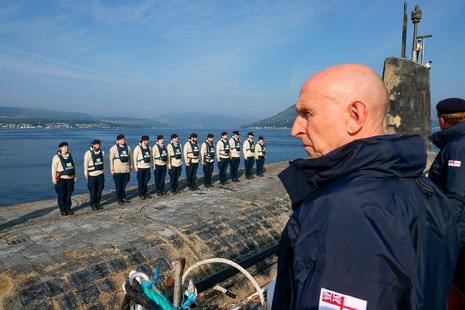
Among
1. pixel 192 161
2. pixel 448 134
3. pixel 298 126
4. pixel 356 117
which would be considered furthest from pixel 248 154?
pixel 356 117

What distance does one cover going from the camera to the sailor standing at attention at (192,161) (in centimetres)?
1296

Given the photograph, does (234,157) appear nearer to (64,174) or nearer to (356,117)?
(64,174)

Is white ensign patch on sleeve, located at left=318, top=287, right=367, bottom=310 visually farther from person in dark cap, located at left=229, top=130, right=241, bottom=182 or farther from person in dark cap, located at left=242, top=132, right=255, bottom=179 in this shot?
person in dark cap, located at left=242, top=132, right=255, bottom=179

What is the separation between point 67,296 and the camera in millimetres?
4168

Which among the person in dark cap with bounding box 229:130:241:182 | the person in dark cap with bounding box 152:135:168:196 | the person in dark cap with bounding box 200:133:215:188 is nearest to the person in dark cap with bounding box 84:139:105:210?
the person in dark cap with bounding box 152:135:168:196

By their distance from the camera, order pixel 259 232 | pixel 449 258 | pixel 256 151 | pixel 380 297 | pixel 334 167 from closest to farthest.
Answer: pixel 380 297 < pixel 334 167 < pixel 449 258 < pixel 259 232 < pixel 256 151

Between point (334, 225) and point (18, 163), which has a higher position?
point (334, 225)

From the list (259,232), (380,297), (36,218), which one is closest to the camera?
(380,297)

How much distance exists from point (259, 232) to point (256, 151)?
8906 mm

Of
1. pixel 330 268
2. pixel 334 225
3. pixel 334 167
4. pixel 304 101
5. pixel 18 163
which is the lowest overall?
pixel 18 163

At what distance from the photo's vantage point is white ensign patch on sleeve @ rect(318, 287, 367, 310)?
1022 millimetres

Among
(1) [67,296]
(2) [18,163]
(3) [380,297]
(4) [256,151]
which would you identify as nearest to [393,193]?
(3) [380,297]

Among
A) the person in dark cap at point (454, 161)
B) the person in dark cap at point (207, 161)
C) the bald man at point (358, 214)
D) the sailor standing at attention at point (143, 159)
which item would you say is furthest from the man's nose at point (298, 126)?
the person in dark cap at point (207, 161)

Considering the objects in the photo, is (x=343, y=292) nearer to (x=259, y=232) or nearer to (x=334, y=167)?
(x=334, y=167)
